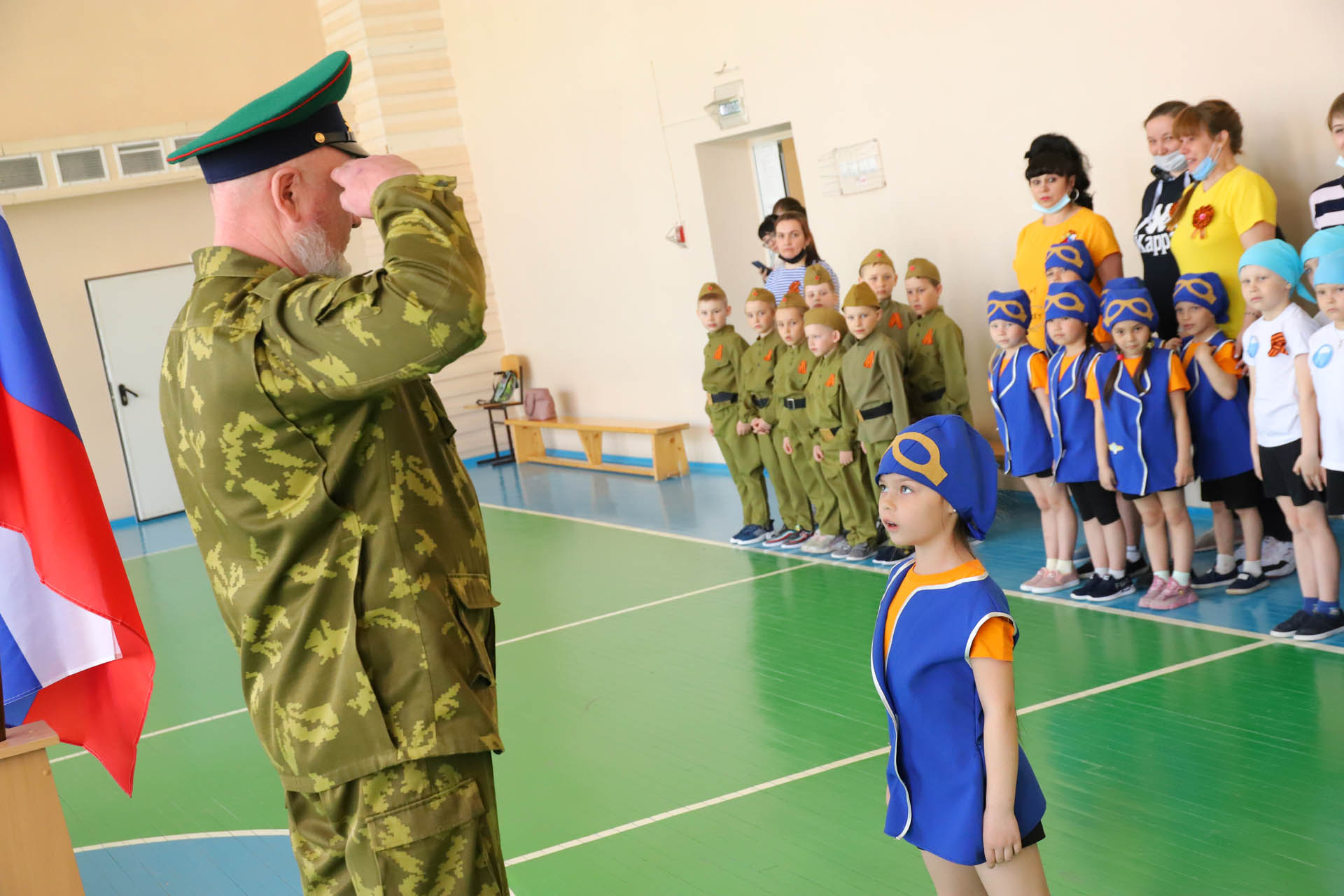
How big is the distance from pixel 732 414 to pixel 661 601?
1.67m

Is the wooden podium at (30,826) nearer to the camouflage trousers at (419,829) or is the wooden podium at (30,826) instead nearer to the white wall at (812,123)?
the camouflage trousers at (419,829)

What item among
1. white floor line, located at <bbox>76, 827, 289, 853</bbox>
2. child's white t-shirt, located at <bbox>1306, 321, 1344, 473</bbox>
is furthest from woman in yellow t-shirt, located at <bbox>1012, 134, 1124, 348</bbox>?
white floor line, located at <bbox>76, 827, 289, 853</bbox>

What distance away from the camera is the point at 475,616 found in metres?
1.90

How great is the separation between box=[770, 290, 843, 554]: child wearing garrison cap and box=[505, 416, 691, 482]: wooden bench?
331 cm

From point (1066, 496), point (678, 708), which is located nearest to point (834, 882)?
point (678, 708)

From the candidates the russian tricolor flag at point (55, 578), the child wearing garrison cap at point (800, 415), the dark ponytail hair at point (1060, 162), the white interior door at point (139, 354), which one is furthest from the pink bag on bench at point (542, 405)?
the russian tricolor flag at point (55, 578)

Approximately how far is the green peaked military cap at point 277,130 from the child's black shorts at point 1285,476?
4.07 meters

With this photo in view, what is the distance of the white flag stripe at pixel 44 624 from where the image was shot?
10.2 ft

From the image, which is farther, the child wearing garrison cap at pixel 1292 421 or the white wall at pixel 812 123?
the white wall at pixel 812 123

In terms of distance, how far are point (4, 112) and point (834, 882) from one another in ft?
40.8

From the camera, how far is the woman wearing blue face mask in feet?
18.1

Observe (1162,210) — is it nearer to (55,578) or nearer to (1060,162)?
(1060,162)

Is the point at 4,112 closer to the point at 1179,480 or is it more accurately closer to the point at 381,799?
the point at 1179,480

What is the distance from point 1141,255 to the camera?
19.8 feet
